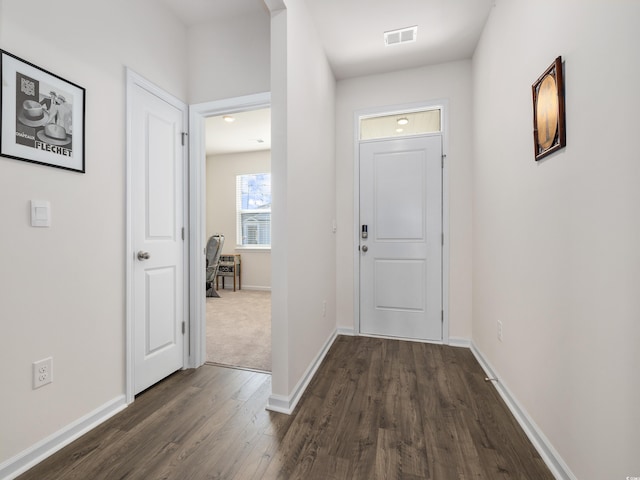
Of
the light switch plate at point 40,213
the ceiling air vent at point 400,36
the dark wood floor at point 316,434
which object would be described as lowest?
the dark wood floor at point 316,434

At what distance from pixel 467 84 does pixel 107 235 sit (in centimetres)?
321

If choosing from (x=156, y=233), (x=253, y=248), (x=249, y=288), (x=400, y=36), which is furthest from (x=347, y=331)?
(x=253, y=248)

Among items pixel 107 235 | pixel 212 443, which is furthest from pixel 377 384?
pixel 107 235

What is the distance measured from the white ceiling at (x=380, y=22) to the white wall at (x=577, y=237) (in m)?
0.44

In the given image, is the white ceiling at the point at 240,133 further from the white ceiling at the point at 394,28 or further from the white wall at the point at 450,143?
the white ceiling at the point at 394,28

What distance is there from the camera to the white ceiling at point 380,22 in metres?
2.21

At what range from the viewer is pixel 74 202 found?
1581 millimetres

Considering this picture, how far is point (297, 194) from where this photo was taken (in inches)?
79.0

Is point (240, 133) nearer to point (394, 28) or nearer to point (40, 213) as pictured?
point (394, 28)

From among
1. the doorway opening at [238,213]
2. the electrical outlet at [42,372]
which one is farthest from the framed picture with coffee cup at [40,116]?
the doorway opening at [238,213]

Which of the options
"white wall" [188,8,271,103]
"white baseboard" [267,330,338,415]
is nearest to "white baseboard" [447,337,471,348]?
"white baseboard" [267,330,338,415]

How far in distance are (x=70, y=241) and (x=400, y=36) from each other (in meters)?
2.78

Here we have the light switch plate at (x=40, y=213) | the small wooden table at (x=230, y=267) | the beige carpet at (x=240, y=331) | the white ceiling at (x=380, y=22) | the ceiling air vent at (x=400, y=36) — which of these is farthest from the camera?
the small wooden table at (x=230, y=267)

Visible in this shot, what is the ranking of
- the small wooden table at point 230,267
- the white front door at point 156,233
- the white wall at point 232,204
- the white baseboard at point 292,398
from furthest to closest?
the white wall at point 232,204 < the small wooden table at point 230,267 < the white front door at point 156,233 < the white baseboard at point 292,398
